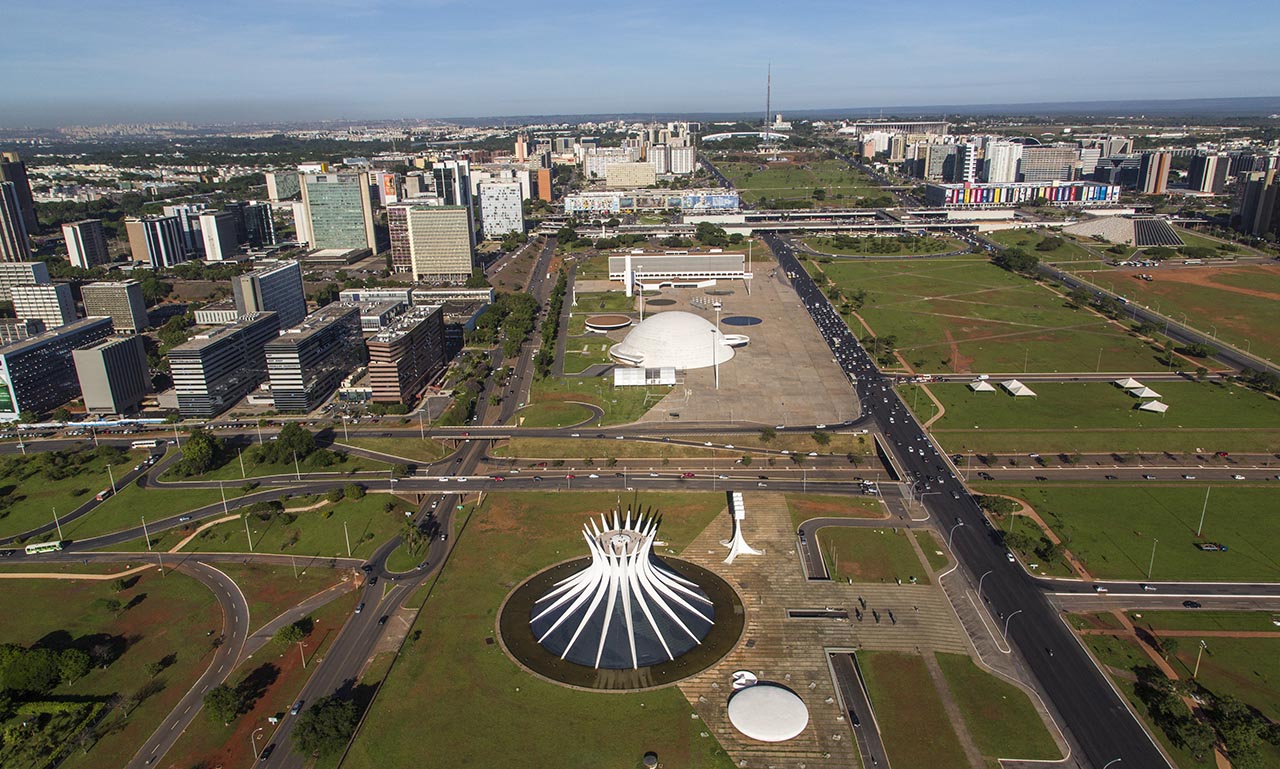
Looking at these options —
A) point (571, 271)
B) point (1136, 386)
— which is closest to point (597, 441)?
point (1136, 386)

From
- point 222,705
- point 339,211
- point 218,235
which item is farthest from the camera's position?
point 339,211

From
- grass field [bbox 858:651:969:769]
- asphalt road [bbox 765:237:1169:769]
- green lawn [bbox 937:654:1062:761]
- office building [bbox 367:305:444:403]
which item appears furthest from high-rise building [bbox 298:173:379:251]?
green lawn [bbox 937:654:1062:761]

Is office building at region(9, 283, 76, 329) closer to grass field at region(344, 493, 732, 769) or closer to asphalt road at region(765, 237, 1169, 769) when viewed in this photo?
grass field at region(344, 493, 732, 769)

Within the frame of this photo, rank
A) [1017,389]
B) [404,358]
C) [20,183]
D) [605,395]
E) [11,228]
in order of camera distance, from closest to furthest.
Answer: [1017,389] < [404,358] < [605,395] < [11,228] < [20,183]

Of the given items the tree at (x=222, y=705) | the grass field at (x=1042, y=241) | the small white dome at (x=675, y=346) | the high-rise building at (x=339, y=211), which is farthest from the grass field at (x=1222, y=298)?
the high-rise building at (x=339, y=211)

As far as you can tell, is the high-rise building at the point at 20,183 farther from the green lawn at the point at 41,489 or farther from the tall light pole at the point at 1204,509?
the tall light pole at the point at 1204,509

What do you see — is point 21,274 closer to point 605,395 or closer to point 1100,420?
point 605,395

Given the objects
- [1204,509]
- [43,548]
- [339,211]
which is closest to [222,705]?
[43,548]
